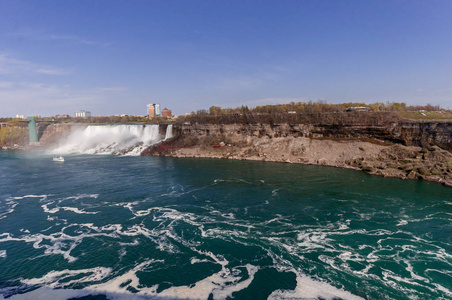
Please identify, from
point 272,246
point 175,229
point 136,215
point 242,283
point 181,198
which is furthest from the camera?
point 181,198

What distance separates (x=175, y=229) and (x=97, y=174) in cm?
3541

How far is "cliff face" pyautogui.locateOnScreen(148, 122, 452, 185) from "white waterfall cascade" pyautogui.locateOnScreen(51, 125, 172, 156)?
8.52 metres

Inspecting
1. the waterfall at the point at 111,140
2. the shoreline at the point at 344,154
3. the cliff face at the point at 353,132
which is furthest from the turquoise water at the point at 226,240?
the waterfall at the point at 111,140

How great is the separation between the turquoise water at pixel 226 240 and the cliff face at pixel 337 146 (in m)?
11.4

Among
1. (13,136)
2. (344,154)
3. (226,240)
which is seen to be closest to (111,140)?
(13,136)

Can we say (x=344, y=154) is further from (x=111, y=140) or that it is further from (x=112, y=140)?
(x=111, y=140)

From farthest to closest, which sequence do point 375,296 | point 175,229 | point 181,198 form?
1. point 181,198
2. point 175,229
3. point 375,296

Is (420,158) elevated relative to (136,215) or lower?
elevated

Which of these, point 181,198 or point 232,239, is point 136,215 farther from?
point 232,239

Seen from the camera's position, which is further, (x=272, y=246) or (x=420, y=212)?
(x=420, y=212)

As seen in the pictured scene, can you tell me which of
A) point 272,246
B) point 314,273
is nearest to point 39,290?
point 272,246

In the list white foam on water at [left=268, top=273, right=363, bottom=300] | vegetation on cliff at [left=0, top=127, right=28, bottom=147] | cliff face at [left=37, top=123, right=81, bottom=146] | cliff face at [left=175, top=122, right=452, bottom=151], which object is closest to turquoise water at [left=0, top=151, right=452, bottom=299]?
white foam on water at [left=268, top=273, right=363, bottom=300]

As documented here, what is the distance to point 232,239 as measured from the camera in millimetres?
25562

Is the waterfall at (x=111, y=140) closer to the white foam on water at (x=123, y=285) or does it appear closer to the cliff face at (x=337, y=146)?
the cliff face at (x=337, y=146)
